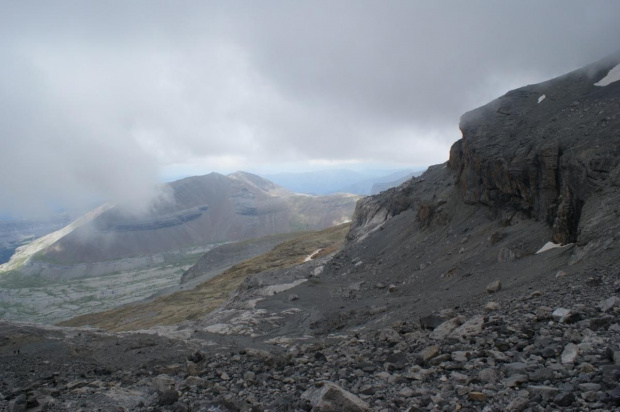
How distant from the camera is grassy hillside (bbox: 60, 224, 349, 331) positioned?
65562 millimetres

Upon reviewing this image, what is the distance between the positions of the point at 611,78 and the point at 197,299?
70.6m

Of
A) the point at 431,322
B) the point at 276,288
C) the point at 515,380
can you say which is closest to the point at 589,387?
the point at 515,380

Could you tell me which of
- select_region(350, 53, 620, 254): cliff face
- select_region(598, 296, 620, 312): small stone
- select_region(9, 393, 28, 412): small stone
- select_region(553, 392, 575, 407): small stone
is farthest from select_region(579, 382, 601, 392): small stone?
select_region(350, 53, 620, 254): cliff face

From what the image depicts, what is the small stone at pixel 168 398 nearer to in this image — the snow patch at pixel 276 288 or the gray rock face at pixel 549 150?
the gray rock face at pixel 549 150

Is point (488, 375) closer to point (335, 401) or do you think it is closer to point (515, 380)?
point (515, 380)

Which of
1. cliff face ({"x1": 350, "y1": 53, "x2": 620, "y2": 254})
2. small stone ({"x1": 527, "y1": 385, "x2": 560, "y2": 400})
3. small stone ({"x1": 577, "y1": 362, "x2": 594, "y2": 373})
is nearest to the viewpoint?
small stone ({"x1": 527, "y1": 385, "x2": 560, "y2": 400})

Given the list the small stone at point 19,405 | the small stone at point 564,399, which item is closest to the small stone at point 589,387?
the small stone at point 564,399

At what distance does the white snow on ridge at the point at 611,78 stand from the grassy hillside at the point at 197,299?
4215 centimetres

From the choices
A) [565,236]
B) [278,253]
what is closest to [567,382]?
[565,236]

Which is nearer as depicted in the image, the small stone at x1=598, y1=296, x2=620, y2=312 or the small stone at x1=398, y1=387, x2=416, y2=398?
the small stone at x1=398, y1=387, x2=416, y2=398

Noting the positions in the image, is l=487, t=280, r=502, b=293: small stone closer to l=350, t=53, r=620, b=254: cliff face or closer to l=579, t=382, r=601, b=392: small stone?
l=350, t=53, r=620, b=254: cliff face

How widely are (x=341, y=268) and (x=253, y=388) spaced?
3270cm

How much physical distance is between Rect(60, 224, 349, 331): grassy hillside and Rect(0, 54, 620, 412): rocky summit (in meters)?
30.4

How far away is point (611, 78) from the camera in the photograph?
98.2ft
